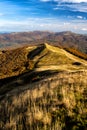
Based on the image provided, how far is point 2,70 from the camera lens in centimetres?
7981

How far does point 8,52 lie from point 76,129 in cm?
8458

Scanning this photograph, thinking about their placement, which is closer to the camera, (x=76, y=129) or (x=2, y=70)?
(x=76, y=129)

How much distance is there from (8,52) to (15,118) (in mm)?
80433

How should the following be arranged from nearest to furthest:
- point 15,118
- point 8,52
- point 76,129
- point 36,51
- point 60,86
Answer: point 76,129 < point 15,118 < point 60,86 < point 36,51 < point 8,52

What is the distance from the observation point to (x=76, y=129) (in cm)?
2028

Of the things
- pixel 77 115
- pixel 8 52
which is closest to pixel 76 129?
pixel 77 115

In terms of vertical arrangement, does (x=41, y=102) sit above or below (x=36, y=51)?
above

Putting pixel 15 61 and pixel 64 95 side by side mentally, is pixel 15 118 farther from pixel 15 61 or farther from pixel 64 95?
pixel 15 61

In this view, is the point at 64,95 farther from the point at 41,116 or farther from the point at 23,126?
the point at 23,126

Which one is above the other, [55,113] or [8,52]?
[55,113]

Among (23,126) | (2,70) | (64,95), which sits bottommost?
(2,70)

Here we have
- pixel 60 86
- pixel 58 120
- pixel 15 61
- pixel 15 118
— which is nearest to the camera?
pixel 58 120

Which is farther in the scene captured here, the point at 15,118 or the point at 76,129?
the point at 15,118

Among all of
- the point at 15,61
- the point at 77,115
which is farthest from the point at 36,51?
the point at 77,115
